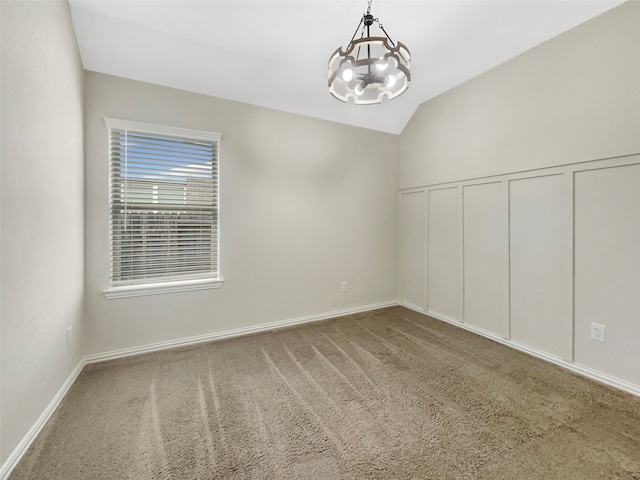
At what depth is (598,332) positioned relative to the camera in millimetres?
2174

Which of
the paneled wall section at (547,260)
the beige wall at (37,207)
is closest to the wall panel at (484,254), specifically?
the paneled wall section at (547,260)

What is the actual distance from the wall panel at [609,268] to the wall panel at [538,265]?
0.40ft

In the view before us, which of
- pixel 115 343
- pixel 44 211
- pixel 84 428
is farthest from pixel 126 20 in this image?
pixel 84 428

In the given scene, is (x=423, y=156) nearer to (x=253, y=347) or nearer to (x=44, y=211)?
(x=253, y=347)

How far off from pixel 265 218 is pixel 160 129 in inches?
52.5

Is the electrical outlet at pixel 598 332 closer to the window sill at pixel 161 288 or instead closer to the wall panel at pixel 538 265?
the wall panel at pixel 538 265

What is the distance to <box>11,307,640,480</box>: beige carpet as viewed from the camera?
138 centimetres

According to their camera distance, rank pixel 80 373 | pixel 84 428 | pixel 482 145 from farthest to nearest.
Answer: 1. pixel 482 145
2. pixel 80 373
3. pixel 84 428

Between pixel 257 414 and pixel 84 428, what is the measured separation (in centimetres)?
105

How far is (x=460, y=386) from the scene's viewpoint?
81.4 inches

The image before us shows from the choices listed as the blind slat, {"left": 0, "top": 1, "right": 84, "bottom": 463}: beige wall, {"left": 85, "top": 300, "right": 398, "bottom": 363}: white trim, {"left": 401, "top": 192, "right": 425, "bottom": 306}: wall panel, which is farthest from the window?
{"left": 401, "top": 192, "right": 425, "bottom": 306}: wall panel

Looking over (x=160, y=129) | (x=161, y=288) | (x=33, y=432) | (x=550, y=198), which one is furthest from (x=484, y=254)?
(x=33, y=432)

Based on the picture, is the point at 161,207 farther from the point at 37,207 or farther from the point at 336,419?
the point at 336,419

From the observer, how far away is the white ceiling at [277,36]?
81.6 inches
